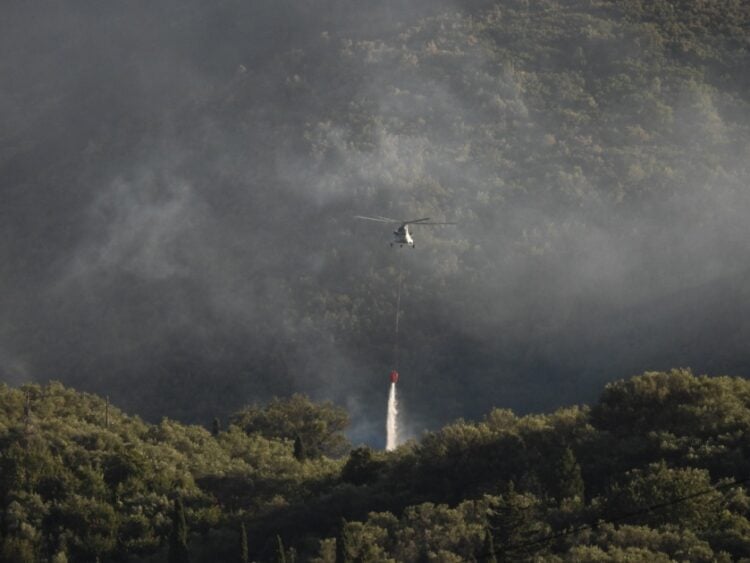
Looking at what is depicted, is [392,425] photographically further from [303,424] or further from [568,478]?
[568,478]

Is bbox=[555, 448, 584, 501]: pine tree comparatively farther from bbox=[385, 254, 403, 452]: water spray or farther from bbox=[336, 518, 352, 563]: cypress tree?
bbox=[385, 254, 403, 452]: water spray

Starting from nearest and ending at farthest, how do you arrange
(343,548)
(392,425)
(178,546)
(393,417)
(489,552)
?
(489,552) < (343,548) < (178,546) < (392,425) < (393,417)

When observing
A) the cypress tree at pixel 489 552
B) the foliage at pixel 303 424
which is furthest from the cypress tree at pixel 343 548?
the foliage at pixel 303 424

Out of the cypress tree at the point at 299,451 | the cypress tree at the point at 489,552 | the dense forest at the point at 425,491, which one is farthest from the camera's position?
the cypress tree at the point at 299,451

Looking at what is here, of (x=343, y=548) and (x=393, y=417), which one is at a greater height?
(x=393, y=417)

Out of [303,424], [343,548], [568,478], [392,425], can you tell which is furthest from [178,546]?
[392,425]

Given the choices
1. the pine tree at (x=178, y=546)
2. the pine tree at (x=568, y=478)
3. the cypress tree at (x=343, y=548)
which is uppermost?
the pine tree at (x=568, y=478)

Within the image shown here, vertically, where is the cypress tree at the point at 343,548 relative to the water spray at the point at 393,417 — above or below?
below

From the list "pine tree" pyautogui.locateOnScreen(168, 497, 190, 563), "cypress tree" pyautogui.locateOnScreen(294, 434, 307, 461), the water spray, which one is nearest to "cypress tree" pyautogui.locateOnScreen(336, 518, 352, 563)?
"pine tree" pyautogui.locateOnScreen(168, 497, 190, 563)

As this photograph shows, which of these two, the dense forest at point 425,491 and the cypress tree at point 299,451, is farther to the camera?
the cypress tree at point 299,451

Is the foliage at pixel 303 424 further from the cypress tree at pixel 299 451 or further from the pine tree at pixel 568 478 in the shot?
the pine tree at pixel 568 478
